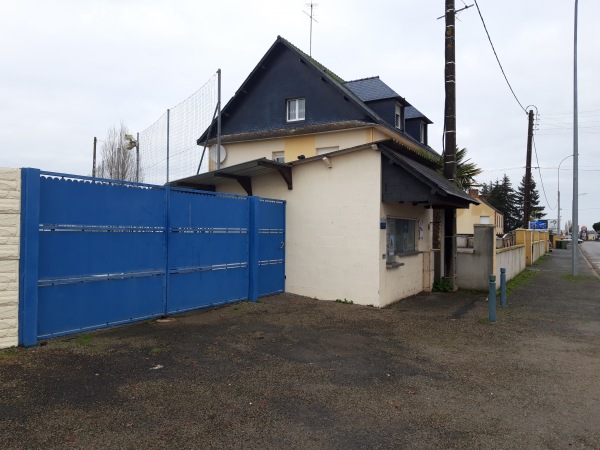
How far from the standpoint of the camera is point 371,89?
2169 centimetres

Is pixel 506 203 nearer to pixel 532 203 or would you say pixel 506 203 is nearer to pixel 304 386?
pixel 532 203

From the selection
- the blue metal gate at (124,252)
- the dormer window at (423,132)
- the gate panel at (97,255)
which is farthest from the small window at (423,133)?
the gate panel at (97,255)

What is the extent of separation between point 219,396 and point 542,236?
129 feet

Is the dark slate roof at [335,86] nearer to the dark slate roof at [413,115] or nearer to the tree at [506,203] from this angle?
the dark slate roof at [413,115]

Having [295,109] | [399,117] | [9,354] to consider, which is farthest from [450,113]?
[9,354]

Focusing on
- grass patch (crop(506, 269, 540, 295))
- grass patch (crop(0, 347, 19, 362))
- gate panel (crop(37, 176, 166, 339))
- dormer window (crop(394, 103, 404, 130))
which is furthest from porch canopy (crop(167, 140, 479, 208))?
dormer window (crop(394, 103, 404, 130))

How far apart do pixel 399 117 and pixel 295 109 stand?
498 cm

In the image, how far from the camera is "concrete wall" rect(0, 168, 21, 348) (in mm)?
5820

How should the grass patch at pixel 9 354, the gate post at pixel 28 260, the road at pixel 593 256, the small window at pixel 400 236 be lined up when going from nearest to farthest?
1. the grass patch at pixel 9 354
2. the gate post at pixel 28 260
3. the small window at pixel 400 236
4. the road at pixel 593 256

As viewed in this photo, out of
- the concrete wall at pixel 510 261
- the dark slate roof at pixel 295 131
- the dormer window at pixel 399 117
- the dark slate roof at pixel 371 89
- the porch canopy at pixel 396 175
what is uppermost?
the dark slate roof at pixel 371 89

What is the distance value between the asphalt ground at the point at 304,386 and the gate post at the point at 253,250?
1335 mm

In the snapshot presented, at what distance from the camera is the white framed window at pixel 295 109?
19703 millimetres

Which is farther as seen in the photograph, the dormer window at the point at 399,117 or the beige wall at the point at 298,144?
the dormer window at the point at 399,117

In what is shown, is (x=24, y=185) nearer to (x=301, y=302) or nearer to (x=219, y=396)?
(x=219, y=396)
